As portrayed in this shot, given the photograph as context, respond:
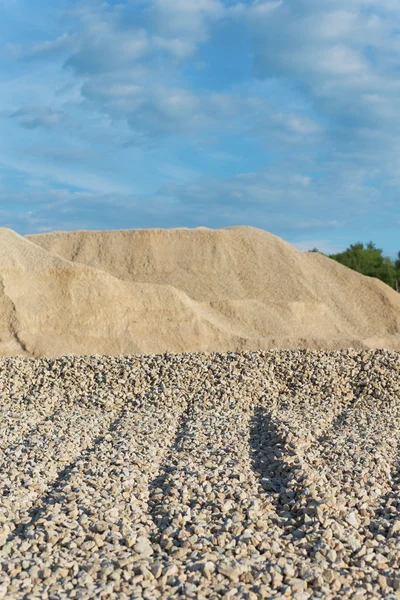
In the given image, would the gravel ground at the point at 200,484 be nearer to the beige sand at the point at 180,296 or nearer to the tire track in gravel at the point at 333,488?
the tire track in gravel at the point at 333,488

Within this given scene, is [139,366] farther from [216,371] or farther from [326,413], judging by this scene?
[326,413]

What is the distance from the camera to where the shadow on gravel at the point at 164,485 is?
667 cm

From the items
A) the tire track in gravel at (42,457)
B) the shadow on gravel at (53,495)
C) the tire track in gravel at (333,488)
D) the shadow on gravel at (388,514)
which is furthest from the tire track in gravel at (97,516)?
the shadow on gravel at (388,514)

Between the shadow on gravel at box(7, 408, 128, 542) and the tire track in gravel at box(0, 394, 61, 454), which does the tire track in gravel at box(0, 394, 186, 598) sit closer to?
the shadow on gravel at box(7, 408, 128, 542)

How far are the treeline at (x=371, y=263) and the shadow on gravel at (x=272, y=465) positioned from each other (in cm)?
3616

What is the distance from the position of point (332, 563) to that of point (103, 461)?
389 cm

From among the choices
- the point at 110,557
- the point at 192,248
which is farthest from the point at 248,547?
the point at 192,248

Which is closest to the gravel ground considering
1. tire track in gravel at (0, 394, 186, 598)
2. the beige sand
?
tire track in gravel at (0, 394, 186, 598)

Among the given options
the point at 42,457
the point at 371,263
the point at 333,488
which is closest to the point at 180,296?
the point at 42,457

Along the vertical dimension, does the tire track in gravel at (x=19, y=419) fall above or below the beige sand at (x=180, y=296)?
below

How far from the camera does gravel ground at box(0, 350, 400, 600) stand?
5.50 m

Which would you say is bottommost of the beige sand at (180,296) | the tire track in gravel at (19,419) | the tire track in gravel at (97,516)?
the tire track in gravel at (97,516)

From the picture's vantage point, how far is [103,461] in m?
8.73

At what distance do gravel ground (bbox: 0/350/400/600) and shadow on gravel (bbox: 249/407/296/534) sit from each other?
0.03 m
